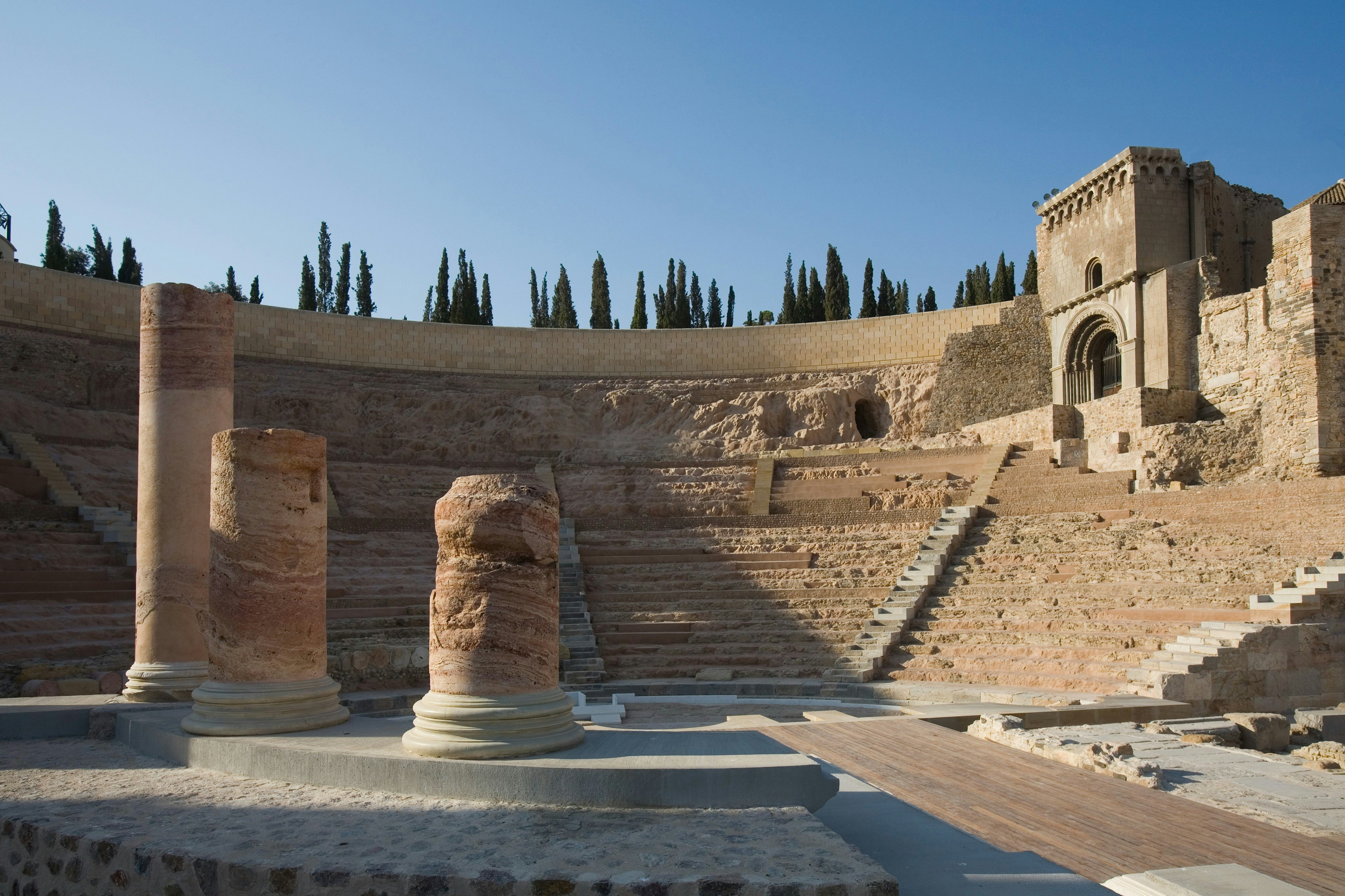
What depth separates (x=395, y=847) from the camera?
500 centimetres

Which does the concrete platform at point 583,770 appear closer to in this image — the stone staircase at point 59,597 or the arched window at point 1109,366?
the stone staircase at point 59,597

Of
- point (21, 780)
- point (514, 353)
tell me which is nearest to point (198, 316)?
point (21, 780)

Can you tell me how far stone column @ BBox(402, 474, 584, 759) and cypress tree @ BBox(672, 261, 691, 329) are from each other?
37.9 m

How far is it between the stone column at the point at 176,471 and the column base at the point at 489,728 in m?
4.57

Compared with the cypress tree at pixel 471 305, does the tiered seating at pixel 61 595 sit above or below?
below

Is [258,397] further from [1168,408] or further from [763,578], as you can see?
[1168,408]

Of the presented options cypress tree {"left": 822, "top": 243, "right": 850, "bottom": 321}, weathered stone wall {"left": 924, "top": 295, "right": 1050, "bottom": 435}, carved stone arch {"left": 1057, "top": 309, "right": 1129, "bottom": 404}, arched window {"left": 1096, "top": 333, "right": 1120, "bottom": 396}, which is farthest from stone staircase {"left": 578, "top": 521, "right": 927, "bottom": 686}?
cypress tree {"left": 822, "top": 243, "right": 850, "bottom": 321}

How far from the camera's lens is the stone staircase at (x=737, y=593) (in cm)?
1525

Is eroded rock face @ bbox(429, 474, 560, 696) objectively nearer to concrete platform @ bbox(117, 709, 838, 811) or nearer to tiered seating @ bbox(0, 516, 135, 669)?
concrete platform @ bbox(117, 709, 838, 811)

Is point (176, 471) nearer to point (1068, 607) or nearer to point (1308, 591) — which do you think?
point (1068, 607)

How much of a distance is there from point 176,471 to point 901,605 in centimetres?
1033

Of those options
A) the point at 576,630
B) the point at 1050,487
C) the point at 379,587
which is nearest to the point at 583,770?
the point at 576,630

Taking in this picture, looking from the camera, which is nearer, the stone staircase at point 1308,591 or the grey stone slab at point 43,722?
the grey stone slab at point 43,722

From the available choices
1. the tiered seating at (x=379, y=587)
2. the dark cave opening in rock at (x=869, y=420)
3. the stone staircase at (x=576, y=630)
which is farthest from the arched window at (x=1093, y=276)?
the tiered seating at (x=379, y=587)
